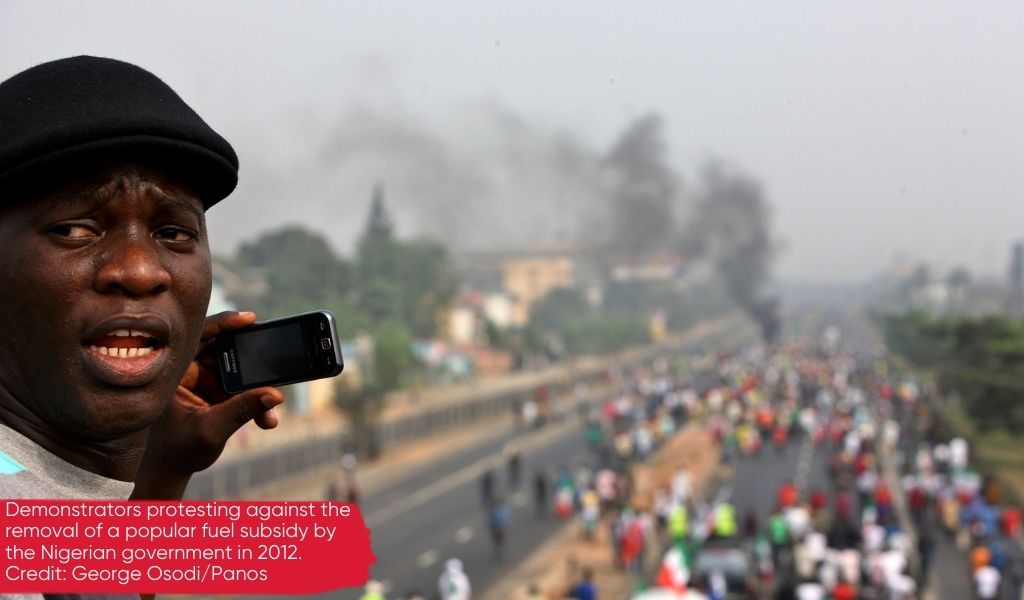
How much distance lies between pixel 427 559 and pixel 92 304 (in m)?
24.0

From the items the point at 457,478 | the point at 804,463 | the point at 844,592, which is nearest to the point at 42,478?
the point at 844,592

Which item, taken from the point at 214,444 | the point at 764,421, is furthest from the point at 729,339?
the point at 214,444

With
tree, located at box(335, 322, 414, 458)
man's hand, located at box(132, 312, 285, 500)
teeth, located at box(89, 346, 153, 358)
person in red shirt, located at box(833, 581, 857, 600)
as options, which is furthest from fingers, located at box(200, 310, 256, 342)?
tree, located at box(335, 322, 414, 458)

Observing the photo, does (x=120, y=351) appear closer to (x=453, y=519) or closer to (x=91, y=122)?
(x=91, y=122)

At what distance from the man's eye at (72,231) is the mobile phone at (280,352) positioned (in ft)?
1.09

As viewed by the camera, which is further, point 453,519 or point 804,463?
point 804,463

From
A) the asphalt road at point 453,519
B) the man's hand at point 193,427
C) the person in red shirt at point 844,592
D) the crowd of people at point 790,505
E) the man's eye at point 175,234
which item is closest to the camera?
the man's eye at point 175,234

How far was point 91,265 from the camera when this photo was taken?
1436 mm

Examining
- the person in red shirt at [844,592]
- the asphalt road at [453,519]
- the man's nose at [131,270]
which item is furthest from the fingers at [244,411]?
the asphalt road at [453,519]

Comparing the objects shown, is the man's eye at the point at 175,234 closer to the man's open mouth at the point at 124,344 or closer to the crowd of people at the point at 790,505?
the man's open mouth at the point at 124,344

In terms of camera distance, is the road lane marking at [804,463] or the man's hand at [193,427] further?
the road lane marking at [804,463]

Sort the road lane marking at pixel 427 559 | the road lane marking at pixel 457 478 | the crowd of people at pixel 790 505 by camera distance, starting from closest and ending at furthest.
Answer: the crowd of people at pixel 790 505 → the road lane marking at pixel 427 559 → the road lane marking at pixel 457 478

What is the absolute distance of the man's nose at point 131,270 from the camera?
4.69ft

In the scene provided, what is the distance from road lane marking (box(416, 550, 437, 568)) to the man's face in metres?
23.1
